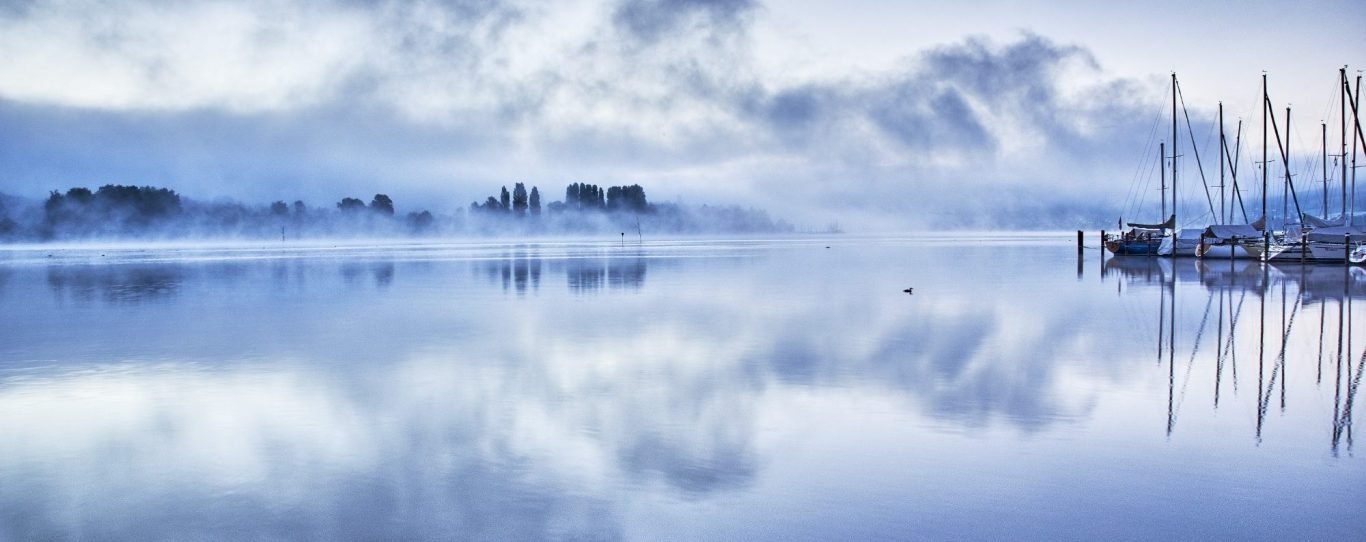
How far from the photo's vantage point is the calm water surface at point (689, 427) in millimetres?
6832

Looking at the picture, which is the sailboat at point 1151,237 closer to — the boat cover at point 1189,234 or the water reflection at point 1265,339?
the boat cover at point 1189,234

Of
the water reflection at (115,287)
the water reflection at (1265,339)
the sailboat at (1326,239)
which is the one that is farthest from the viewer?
the sailboat at (1326,239)

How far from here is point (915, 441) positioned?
901 cm

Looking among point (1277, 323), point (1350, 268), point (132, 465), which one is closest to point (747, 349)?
point (132, 465)

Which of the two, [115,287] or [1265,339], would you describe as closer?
[1265,339]

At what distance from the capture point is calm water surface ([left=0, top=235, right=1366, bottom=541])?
6.83m

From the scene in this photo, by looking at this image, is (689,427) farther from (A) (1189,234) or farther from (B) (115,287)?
(A) (1189,234)

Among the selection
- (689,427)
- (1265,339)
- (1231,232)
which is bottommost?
(1265,339)

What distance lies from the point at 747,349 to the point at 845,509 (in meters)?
9.10

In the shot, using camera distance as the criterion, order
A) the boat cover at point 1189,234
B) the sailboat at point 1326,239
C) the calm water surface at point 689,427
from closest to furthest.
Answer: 1. the calm water surface at point 689,427
2. the sailboat at point 1326,239
3. the boat cover at point 1189,234

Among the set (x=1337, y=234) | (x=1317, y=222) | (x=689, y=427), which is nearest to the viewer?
(x=689, y=427)

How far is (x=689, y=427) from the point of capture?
9.83m

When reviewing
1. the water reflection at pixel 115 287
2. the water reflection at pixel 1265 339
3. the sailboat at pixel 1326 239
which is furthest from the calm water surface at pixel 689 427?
the sailboat at pixel 1326 239

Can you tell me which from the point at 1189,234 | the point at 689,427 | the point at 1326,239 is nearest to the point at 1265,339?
the point at 689,427
